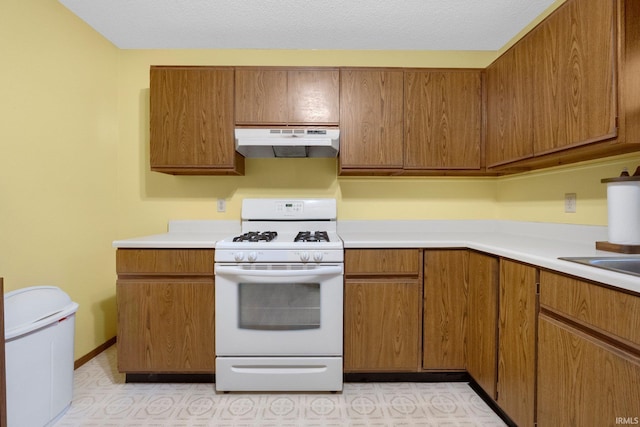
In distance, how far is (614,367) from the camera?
2.97ft

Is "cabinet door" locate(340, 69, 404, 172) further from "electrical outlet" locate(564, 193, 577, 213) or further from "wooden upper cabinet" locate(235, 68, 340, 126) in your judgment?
"electrical outlet" locate(564, 193, 577, 213)

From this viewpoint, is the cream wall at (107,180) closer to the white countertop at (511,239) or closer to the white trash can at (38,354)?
the white countertop at (511,239)

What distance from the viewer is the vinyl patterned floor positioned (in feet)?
5.10

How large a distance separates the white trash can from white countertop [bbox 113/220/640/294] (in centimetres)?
44

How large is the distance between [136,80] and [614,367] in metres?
3.25

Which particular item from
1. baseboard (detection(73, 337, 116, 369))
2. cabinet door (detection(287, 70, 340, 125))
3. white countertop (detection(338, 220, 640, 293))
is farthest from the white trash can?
cabinet door (detection(287, 70, 340, 125))

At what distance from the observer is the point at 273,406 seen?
65.7 inches

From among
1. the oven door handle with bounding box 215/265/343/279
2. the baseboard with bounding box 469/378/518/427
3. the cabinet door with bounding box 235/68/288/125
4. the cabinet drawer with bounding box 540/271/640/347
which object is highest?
the cabinet door with bounding box 235/68/288/125

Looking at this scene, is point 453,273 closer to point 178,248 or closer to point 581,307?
point 581,307

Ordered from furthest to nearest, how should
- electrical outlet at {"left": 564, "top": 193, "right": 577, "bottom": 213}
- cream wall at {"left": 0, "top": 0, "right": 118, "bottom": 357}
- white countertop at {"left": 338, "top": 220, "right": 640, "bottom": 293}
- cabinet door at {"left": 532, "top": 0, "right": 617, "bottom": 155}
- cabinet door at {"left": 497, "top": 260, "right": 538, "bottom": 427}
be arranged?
A: electrical outlet at {"left": 564, "top": 193, "right": 577, "bottom": 213} → cream wall at {"left": 0, "top": 0, "right": 118, "bottom": 357} → cabinet door at {"left": 497, "top": 260, "right": 538, "bottom": 427} → cabinet door at {"left": 532, "top": 0, "right": 617, "bottom": 155} → white countertop at {"left": 338, "top": 220, "right": 640, "bottom": 293}

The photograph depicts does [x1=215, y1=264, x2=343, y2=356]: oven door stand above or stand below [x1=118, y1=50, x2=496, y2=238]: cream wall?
below

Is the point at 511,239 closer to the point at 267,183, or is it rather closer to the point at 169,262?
the point at 267,183

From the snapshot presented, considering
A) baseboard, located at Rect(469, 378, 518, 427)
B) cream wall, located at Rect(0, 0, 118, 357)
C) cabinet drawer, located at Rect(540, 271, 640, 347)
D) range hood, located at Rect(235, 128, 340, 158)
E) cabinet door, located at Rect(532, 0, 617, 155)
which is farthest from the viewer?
range hood, located at Rect(235, 128, 340, 158)

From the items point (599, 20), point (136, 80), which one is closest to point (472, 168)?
point (599, 20)
